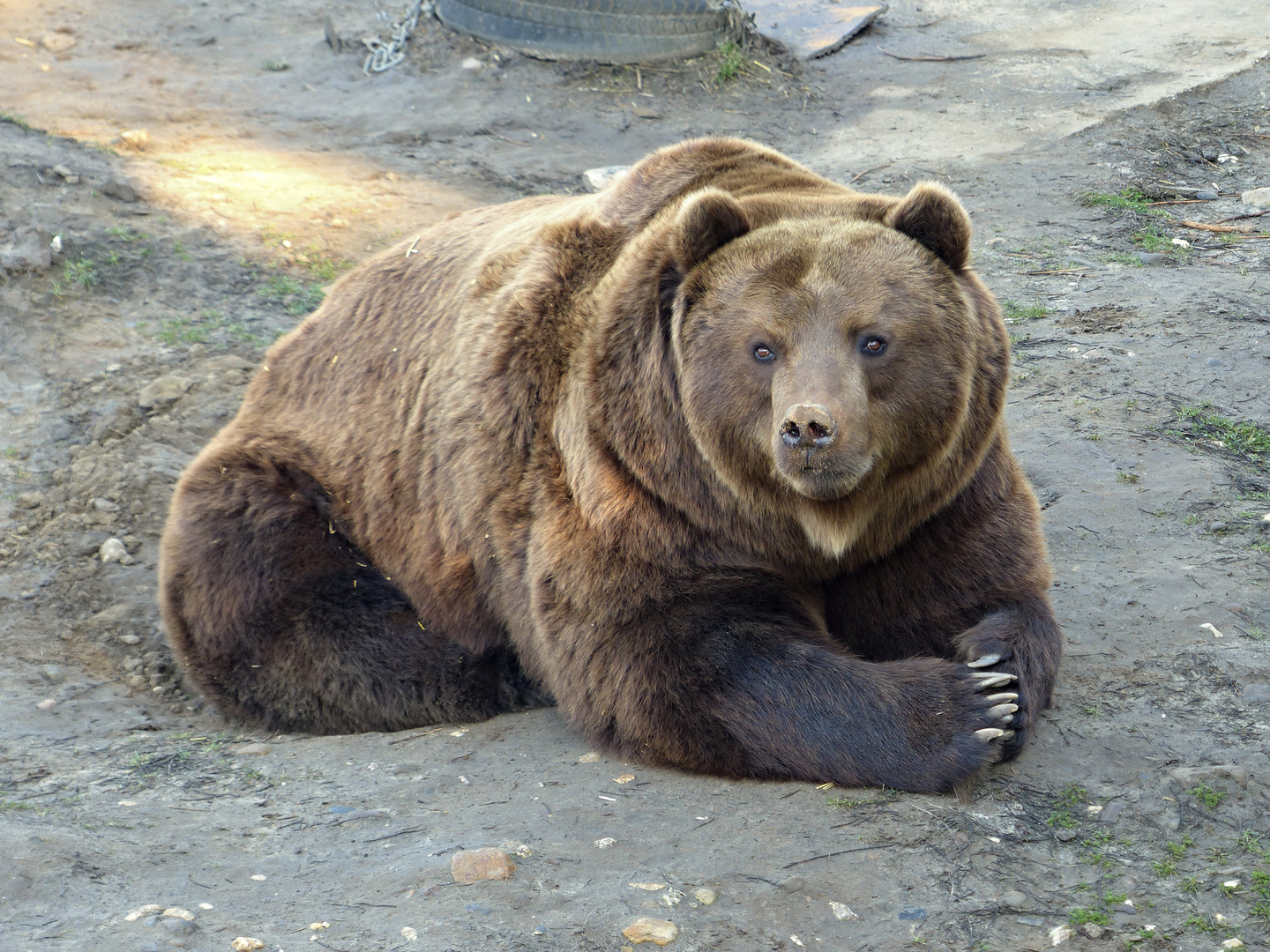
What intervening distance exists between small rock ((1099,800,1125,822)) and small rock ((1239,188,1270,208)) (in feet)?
20.7

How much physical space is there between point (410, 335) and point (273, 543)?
963 millimetres

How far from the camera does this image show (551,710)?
4.36 m

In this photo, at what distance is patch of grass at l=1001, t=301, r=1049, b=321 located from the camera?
6789mm

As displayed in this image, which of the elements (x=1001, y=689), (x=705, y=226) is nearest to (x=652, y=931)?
(x=1001, y=689)

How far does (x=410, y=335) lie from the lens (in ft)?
15.7

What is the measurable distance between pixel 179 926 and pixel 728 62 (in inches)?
376

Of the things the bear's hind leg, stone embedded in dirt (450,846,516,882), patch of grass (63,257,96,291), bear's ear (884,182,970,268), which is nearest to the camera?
stone embedded in dirt (450,846,516,882)

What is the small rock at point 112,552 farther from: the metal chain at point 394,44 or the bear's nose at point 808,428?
the metal chain at point 394,44

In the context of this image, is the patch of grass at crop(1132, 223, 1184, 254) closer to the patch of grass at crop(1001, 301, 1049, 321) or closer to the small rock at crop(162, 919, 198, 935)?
the patch of grass at crop(1001, 301, 1049, 321)

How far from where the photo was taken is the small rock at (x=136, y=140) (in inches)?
356

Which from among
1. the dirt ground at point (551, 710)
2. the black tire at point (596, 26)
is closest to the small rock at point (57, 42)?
the dirt ground at point (551, 710)

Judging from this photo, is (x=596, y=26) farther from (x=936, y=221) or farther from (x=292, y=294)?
(x=936, y=221)

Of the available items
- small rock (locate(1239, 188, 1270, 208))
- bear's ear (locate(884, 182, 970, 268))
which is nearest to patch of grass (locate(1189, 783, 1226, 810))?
bear's ear (locate(884, 182, 970, 268))

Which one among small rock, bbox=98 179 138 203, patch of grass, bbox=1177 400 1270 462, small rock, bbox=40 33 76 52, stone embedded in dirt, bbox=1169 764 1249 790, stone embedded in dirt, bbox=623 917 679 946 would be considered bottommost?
stone embedded in dirt, bbox=623 917 679 946
